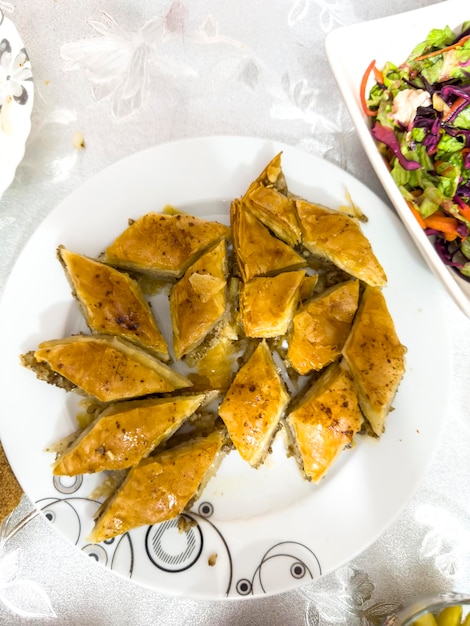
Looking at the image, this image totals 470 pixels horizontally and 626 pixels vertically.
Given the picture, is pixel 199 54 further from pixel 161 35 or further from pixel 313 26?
pixel 313 26

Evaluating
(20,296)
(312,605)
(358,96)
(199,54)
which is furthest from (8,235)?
(312,605)

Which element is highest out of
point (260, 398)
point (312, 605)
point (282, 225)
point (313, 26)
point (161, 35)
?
point (161, 35)

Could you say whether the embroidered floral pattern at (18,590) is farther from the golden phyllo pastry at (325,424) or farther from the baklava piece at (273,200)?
the baklava piece at (273,200)

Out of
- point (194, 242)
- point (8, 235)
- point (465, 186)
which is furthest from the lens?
point (8, 235)

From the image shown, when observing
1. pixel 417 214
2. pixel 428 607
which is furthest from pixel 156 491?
pixel 417 214

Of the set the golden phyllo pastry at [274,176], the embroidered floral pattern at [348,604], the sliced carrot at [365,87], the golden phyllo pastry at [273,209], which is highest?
the sliced carrot at [365,87]

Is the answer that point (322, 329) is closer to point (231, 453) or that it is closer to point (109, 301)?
point (231, 453)

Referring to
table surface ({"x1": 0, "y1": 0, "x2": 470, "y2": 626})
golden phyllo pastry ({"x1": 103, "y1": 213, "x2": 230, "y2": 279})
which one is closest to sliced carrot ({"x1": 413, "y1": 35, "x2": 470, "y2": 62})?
table surface ({"x1": 0, "y1": 0, "x2": 470, "y2": 626})

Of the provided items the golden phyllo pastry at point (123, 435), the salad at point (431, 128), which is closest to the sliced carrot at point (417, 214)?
the salad at point (431, 128)
